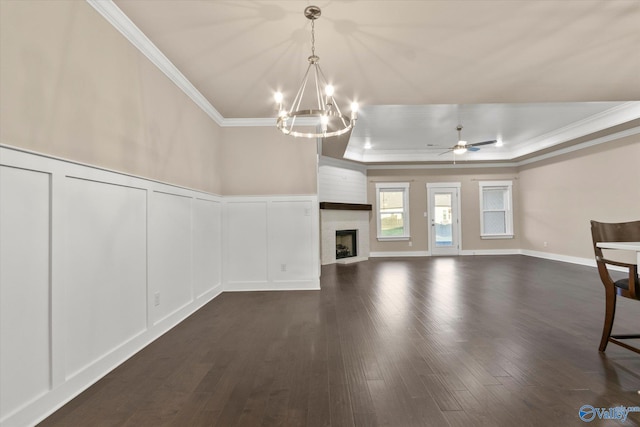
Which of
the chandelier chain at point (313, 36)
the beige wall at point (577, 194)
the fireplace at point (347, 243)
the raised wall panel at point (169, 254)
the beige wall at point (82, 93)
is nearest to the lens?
the beige wall at point (82, 93)

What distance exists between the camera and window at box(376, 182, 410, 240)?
8984mm

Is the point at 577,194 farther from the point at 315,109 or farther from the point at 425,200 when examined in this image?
the point at 315,109

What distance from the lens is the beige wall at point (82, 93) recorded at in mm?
1535

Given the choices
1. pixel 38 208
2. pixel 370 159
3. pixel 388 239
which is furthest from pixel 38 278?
pixel 388 239

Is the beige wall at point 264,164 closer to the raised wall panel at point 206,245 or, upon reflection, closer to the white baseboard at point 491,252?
the raised wall panel at point 206,245

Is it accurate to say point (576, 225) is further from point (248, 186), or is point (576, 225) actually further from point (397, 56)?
point (248, 186)

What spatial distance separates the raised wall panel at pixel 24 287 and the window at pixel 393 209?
802 cm

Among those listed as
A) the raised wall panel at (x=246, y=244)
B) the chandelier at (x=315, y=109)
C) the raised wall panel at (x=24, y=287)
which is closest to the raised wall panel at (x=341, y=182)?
the chandelier at (x=315, y=109)

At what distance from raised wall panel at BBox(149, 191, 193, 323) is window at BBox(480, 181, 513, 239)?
27.9 ft

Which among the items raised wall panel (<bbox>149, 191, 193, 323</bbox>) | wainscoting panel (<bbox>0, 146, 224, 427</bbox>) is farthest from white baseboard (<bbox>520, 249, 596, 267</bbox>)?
wainscoting panel (<bbox>0, 146, 224, 427</bbox>)

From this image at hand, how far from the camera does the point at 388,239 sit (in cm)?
893

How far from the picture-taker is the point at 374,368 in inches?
83.5
